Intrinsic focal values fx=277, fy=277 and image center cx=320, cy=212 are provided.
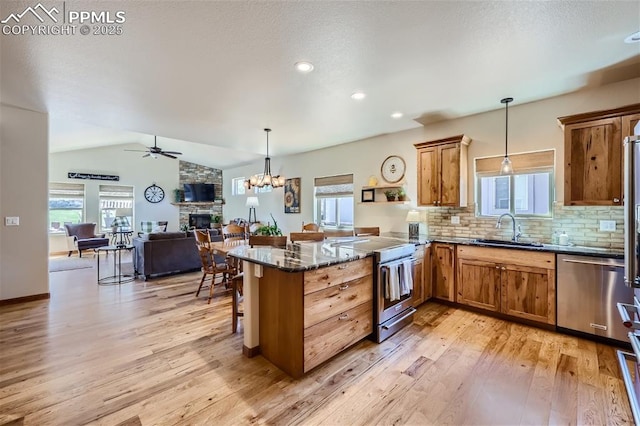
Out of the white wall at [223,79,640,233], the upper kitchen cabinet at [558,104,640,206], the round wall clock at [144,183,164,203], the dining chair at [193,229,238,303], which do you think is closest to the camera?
the upper kitchen cabinet at [558,104,640,206]

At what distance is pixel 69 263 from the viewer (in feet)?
22.4

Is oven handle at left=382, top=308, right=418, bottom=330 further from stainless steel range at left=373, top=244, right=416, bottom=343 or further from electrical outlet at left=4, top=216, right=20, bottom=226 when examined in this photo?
electrical outlet at left=4, top=216, right=20, bottom=226

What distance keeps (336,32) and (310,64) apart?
52 centimetres

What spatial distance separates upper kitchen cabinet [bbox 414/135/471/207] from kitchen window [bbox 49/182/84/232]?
9871 mm

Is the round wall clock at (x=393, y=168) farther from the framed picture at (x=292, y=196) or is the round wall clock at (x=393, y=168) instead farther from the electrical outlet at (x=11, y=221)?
the electrical outlet at (x=11, y=221)

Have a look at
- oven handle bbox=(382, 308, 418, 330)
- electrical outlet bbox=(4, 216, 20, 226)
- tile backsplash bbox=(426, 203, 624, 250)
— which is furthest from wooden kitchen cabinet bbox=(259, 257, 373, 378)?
electrical outlet bbox=(4, 216, 20, 226)

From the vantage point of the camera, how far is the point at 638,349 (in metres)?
1.52

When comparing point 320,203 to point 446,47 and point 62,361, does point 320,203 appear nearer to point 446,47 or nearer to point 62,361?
point 446,47

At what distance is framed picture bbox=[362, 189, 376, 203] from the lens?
538 centimetres

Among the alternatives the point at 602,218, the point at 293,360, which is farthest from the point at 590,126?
the point at 293,360

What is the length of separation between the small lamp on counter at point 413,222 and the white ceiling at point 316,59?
1490 millimetres

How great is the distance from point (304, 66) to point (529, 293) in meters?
3.46

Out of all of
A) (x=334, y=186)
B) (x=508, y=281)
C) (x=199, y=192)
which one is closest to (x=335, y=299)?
(x=508, y=281)

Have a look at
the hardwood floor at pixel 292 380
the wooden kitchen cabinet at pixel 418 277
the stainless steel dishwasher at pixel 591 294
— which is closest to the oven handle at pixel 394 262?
the wooden kitchen cabinet at pixel 418 277
